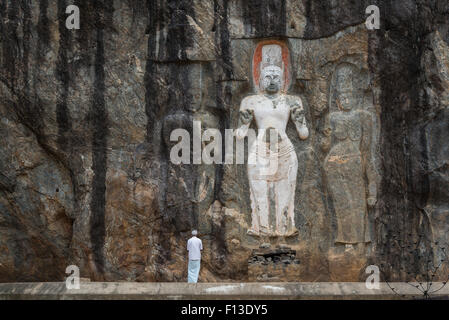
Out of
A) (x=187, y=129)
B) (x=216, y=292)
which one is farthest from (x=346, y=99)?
(x=216, y=292)

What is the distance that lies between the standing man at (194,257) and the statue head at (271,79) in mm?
2718

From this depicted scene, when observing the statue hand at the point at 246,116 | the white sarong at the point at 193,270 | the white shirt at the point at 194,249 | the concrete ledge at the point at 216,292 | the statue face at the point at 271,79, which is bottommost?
the concrete ledge at the point at 216,292

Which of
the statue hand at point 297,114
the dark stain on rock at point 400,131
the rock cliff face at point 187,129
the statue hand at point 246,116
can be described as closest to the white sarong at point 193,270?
the rock cliff face at point 187,129

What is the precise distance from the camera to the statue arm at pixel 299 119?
1235 centimetres

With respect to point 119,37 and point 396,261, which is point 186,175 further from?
point 396,261

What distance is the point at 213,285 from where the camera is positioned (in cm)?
1017

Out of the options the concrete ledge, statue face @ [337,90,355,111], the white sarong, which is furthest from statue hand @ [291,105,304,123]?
the concrete ledge

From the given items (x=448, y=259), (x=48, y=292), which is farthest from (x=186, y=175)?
(x=448, y=259)

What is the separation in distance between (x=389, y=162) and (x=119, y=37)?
4659 millimetres

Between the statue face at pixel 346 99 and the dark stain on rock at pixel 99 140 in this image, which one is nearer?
the dark stain on rock at pixel 99 140

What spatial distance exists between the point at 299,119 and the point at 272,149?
64cm

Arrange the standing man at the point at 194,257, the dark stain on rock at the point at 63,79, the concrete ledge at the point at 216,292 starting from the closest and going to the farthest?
1. the concrete ledge at the point at 216,292
2. the standing man at the point at 194,257
3. the dark stain on rock at the point at 63,79

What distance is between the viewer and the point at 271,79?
1239 cm

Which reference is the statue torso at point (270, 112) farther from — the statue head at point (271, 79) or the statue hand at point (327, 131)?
the statue hand at point (327, 131)
